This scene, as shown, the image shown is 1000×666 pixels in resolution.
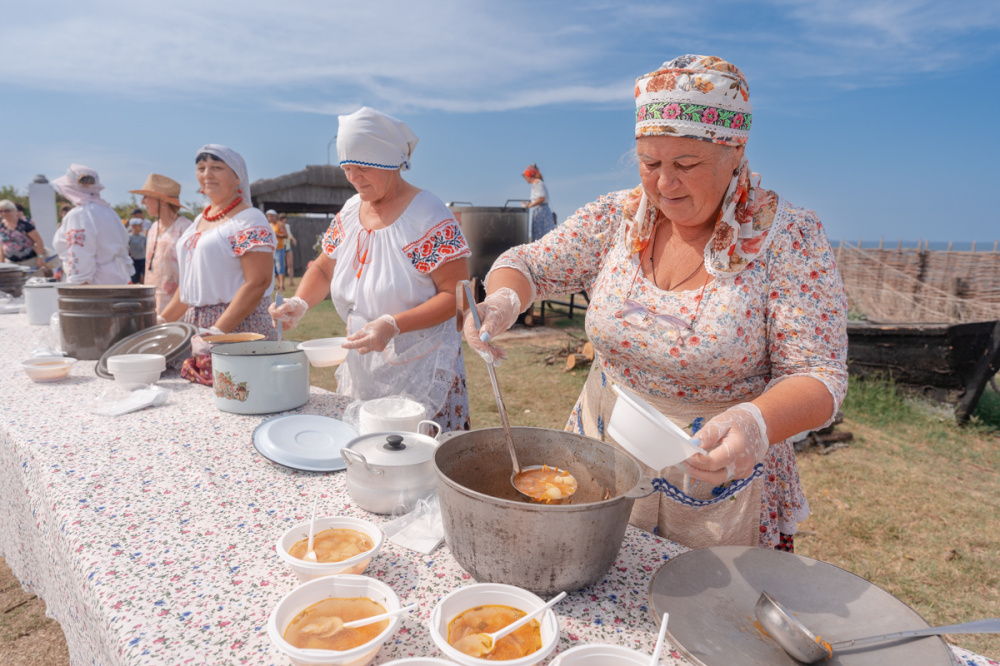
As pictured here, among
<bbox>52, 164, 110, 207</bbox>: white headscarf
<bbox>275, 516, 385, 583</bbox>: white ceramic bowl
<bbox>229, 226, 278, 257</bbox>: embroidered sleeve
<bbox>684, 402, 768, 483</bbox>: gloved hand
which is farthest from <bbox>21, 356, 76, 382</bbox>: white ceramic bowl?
<bbox>52, 164, 110, 207</bbox>: white headscarf

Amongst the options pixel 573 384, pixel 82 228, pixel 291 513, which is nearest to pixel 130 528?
pixel 291 513

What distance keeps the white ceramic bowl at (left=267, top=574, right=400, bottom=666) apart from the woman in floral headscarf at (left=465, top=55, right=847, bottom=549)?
2.27ft

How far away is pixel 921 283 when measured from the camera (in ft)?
34.5

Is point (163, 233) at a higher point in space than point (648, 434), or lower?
higher

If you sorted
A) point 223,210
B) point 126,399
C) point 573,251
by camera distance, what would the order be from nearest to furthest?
point 573,251 < point 126,399 < point 223,210

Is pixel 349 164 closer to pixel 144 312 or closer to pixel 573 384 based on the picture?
pixel 144 312

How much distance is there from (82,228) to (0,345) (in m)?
2.55

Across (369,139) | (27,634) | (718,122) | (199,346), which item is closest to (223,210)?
(199,346)

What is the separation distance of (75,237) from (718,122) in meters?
6.51

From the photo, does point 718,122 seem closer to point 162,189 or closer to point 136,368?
point 136,368

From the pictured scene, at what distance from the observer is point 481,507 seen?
107cm

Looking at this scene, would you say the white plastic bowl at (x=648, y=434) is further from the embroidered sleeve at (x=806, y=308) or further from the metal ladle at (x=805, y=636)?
the embroidered sleeve at (x=806, y=308)

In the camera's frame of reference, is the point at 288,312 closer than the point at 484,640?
No

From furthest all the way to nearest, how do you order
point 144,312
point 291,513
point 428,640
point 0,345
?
point 0,345 < point 144,312 < point 291,513 < point 428,640
